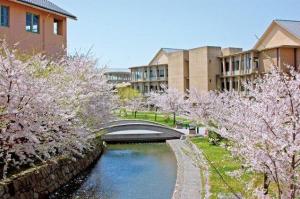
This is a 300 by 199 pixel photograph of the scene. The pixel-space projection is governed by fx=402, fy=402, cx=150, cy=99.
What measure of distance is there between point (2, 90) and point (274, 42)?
4784cm

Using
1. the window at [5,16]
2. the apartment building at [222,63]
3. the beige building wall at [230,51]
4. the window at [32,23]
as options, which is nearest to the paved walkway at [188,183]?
the window at [5,16]

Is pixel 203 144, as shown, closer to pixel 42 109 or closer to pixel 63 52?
pixel 63 52

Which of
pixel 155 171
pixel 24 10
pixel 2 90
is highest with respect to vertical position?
pixel 24 10

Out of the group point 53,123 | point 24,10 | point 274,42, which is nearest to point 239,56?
point 274,42

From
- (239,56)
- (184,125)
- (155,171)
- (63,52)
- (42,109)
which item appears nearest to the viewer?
(42,109)

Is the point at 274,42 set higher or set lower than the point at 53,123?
higher

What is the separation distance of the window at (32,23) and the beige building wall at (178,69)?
4073 centimetres

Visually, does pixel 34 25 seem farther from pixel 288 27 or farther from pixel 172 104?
pixel 288 27

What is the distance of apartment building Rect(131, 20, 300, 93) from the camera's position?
49.1 meters

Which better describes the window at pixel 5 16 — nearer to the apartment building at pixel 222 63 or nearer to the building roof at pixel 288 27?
the apartment building at pixel 222 63

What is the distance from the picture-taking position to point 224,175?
1566 centimetres

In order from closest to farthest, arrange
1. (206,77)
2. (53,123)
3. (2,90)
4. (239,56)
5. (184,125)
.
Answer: (2,90) < (53,123) < (184,125) < (239,56) < (206,77)

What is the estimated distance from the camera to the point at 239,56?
56906 millimetres

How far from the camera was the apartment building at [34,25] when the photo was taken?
26000 millimetres
